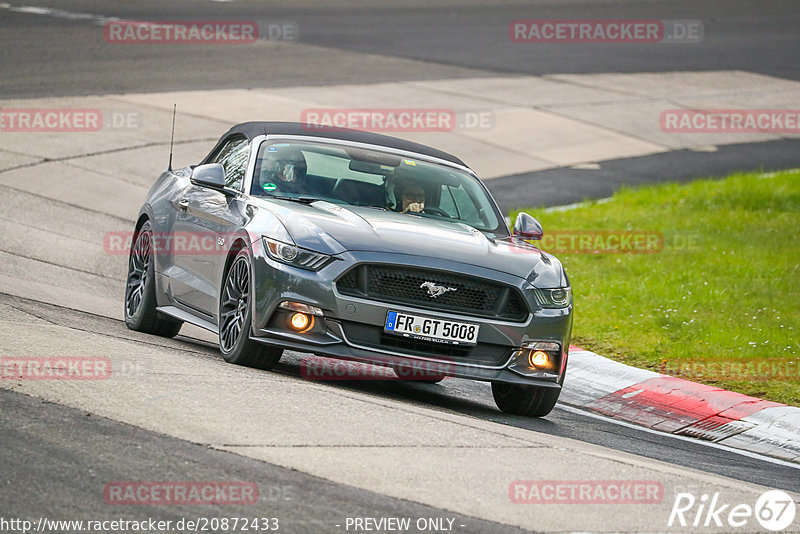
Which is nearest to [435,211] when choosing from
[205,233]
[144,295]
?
[205,233]

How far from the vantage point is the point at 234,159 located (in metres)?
9.66

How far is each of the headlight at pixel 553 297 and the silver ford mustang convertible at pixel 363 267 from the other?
0.03 feet

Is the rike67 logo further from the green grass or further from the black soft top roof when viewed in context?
the black soft top roof

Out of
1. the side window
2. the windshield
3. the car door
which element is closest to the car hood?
the windshield

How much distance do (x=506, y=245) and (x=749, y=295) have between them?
515cm

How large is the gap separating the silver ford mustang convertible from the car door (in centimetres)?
2

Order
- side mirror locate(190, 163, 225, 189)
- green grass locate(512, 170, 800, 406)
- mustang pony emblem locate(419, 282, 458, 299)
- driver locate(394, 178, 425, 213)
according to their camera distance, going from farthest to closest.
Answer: green grass locate(512, 170, 800, 406) < driver locate(394, 178, 425, 213) < side mirror locate(190, 163, 225, 189) < mustang pony emblem locate(419, 282, 458, 299)

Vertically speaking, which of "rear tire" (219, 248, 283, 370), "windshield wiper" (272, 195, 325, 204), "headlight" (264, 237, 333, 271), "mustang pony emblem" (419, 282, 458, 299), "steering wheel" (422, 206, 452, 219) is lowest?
"rear tire" (219, 248, 283, 370)

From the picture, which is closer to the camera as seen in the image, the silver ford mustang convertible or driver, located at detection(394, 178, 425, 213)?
the silver ford mustang convertible

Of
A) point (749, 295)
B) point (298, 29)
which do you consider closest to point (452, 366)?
point (749, 295)

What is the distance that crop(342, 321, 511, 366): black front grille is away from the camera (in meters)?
7.87

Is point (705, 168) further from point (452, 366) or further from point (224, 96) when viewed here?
point (452, 366)

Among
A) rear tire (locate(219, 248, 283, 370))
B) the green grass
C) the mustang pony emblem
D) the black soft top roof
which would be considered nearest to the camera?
the mustang pony emblem

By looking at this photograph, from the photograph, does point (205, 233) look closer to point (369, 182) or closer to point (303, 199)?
point (303, 199)
